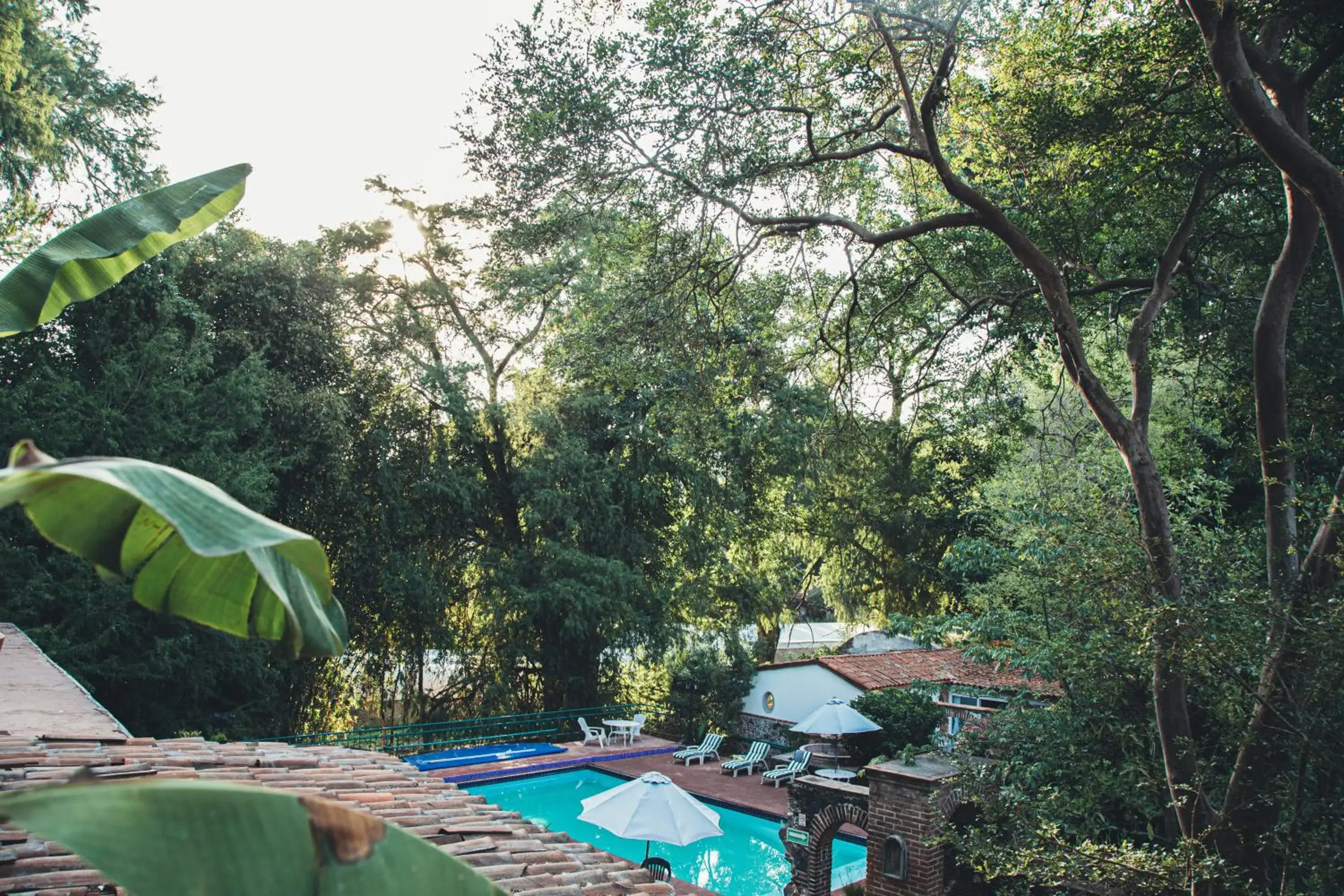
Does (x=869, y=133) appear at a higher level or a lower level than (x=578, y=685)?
higher

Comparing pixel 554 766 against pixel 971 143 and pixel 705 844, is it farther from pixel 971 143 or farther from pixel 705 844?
pixel 971 143

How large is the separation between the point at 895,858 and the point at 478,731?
12022mm

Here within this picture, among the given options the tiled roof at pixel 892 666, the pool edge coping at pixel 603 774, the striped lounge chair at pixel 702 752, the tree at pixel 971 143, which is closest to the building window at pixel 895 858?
the tree at pixel 971 143

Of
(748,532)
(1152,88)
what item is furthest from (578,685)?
(1152,88)

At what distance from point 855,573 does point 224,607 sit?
74.5 ft

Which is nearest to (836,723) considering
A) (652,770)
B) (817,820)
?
(652,770)

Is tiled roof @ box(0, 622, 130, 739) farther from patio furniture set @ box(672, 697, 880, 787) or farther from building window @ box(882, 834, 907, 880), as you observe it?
patio furniture set @ box(672, 697, 880, 787)

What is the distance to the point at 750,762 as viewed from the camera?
18.3 metres

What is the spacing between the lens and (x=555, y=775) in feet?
57.5

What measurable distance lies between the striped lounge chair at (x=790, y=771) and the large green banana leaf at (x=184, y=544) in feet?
55.3

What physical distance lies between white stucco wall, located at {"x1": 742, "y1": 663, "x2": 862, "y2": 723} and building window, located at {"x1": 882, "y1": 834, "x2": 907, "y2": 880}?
9.11 m

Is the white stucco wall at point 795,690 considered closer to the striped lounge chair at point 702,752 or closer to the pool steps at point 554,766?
the striped lounge chair at point 702,752

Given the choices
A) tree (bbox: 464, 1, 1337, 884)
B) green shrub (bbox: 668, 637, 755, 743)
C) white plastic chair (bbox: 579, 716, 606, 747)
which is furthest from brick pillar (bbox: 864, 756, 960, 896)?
green shrub (bbox: 668, 637, 755, 743)

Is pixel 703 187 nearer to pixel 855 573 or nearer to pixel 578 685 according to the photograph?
pixel 578 685
